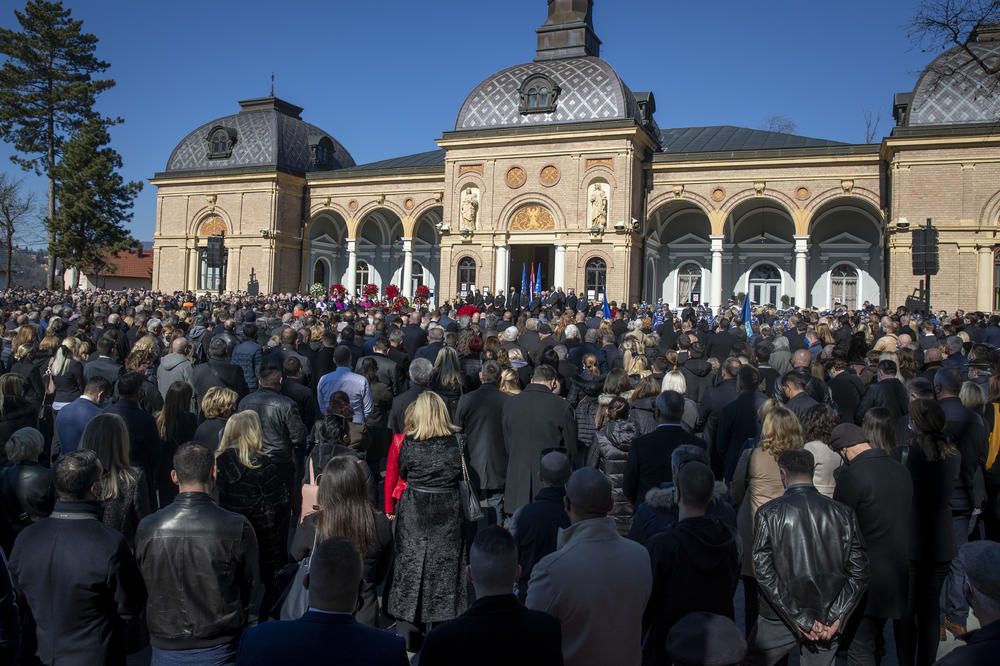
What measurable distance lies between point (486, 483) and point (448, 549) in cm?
184

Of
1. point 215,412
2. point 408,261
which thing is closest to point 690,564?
point 215,412

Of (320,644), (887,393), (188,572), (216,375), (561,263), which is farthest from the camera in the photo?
(561,263)

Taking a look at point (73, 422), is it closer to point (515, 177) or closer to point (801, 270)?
point (515, 177)

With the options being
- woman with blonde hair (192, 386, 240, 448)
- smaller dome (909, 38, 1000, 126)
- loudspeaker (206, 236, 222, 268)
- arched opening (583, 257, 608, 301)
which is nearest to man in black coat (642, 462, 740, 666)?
woman with blonde hair (192, 386, 240, 448)

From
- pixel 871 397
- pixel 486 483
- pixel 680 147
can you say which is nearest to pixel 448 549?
pixel 486 483

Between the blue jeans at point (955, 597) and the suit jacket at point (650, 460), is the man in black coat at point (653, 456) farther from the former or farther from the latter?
the blue jeans at point (955, 597)

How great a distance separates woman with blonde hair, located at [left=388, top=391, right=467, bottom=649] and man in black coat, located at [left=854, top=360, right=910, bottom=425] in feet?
15.5

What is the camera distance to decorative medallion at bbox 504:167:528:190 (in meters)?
30.9

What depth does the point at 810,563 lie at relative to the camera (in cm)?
388

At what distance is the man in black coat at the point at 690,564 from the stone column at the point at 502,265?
27.7 metres

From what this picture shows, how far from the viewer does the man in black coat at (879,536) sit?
14.5 feet

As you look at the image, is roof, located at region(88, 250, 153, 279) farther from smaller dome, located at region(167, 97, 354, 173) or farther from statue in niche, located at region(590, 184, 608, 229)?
statue in niche, located at region(590, 184, 608, 229)

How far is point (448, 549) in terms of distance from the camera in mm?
4973

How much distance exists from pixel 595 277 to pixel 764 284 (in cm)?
909
